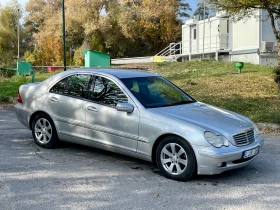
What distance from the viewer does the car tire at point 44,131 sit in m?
6.81

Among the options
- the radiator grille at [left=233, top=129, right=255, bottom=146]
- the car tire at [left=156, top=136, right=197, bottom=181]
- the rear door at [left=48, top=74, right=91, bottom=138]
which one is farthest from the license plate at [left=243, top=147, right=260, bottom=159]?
the rear door at [left=48, top=74, right=91, bottom=138]

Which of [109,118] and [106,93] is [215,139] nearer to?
[109,118]

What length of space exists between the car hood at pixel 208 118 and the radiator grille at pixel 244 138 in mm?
70

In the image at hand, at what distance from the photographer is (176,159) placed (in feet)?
17.4

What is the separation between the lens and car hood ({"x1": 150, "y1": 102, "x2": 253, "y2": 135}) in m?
5.26

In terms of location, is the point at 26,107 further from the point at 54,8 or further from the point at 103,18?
the point at 54,8

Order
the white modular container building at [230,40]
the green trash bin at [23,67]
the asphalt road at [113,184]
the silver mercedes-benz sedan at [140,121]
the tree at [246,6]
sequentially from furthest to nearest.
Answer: the white modular container building at [230,40], the green trash bin at [23,67], the tree at [246,6], the silver mercedes-benz sedan at [140,121], the asphalt road at [113,184]

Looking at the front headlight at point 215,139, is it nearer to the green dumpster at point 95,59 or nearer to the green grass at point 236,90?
the green grass at point 236,90

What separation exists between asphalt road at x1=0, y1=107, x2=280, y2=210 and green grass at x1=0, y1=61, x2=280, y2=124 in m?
3.91

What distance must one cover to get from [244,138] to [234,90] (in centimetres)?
905

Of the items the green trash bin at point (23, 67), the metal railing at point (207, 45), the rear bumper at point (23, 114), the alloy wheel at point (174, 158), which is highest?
the metal railing at point (207, 45)

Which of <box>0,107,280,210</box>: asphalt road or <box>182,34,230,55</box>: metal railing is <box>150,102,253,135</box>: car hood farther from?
<box>182,34,230,55</box>: metal railing

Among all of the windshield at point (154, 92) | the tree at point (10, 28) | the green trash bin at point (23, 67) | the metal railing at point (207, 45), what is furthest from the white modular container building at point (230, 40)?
the tree at point (10, 28)

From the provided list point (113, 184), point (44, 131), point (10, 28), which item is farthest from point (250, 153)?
point (10, 28)
